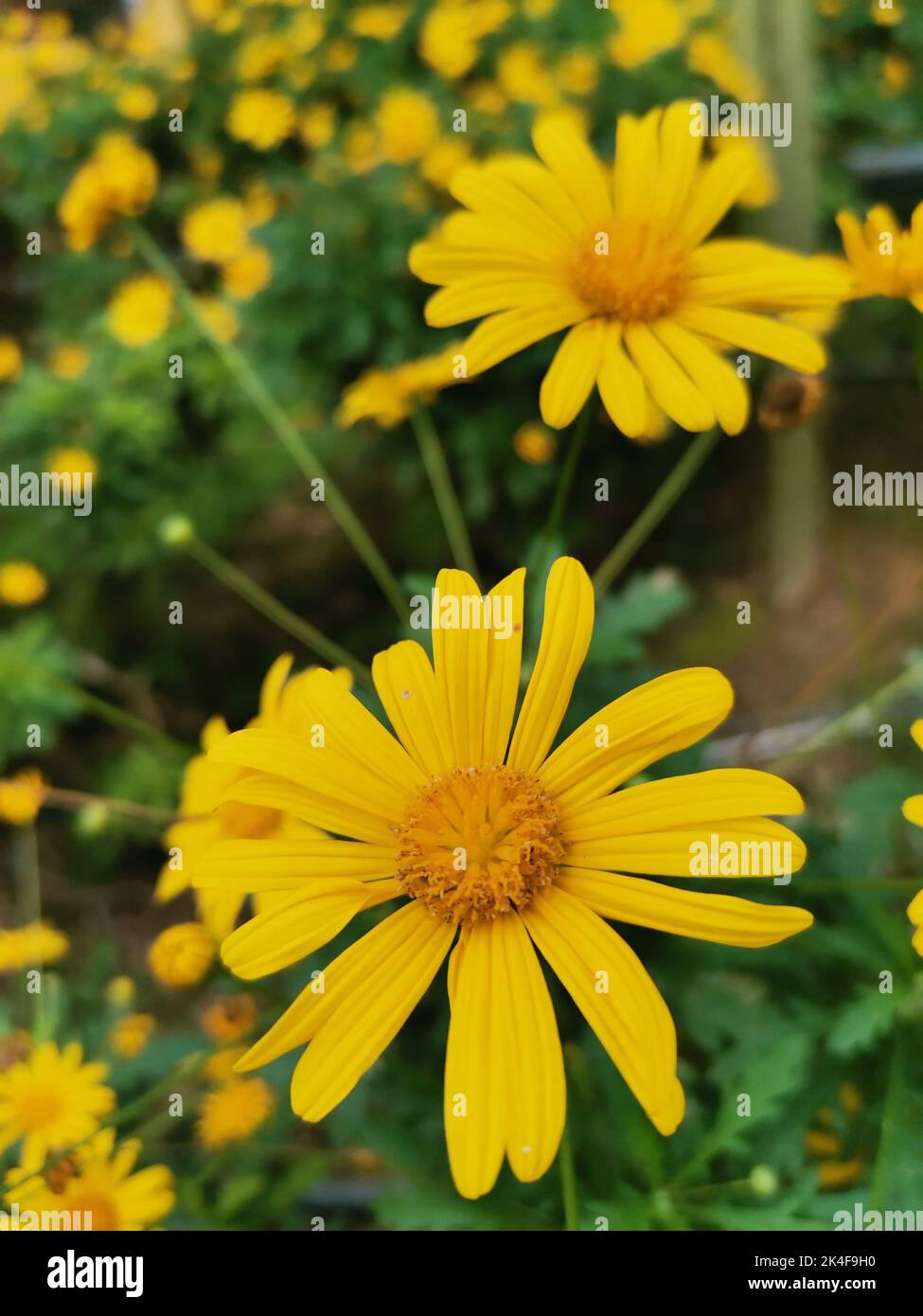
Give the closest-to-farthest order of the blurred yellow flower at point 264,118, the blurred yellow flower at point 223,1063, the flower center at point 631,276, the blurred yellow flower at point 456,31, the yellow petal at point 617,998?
the yellow petal at point 617,998, the flower center at point 631,276, the blurred yellow flower at point 223,1063, the blurred yellow flower at point 456,31, the blurred yellow flower at point 264,118

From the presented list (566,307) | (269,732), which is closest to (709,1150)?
(269,732)

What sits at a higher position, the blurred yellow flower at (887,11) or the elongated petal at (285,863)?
the blurred yellow flower at (887,11)

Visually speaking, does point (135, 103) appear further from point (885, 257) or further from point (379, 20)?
point (885, 257)

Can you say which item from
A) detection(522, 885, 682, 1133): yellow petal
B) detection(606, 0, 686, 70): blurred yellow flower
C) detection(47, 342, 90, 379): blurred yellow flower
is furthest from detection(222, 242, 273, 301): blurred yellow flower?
detection(522, 885, 682, 1133): yellow petal

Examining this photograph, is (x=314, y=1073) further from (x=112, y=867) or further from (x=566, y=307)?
(x=112, y=867)

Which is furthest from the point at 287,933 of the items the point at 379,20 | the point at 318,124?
the point at 379,20

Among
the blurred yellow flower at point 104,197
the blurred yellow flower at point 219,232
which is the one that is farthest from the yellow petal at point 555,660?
the blurred yellow flower at point 219,232

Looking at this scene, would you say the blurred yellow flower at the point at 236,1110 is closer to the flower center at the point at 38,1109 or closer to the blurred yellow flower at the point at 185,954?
the flower center at the point at 38,1109
